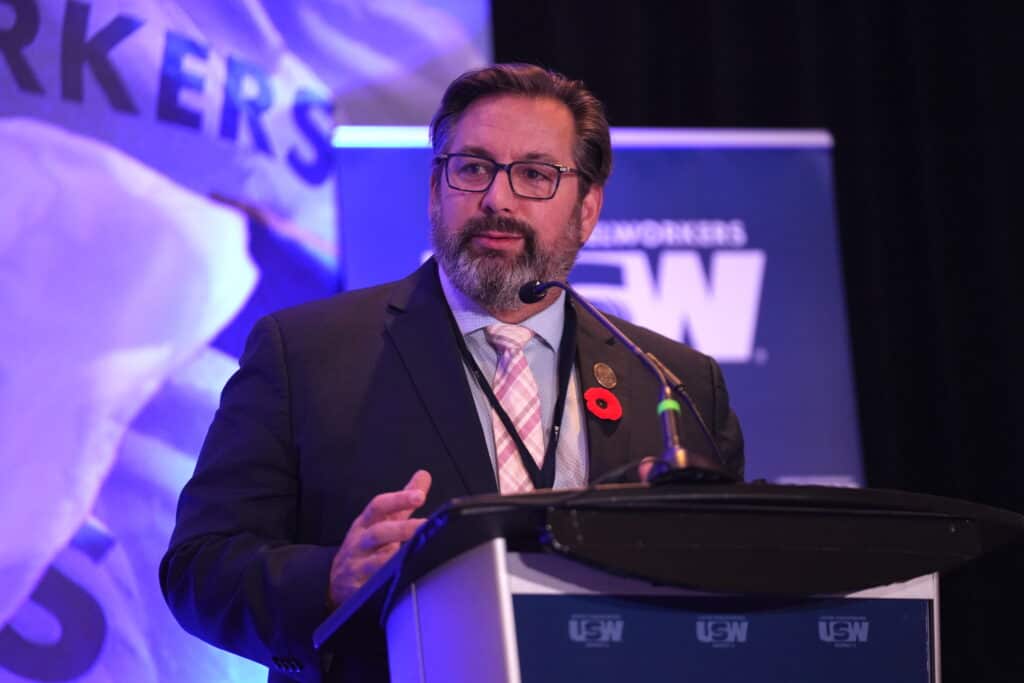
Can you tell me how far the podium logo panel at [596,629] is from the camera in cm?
134

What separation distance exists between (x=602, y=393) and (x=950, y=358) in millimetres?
2327

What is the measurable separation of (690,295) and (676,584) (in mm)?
2269

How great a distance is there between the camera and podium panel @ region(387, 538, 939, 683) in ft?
4.32

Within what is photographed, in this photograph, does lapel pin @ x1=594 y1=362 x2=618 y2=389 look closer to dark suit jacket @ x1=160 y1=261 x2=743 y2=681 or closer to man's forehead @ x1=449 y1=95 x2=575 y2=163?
dark suit jacket @ x1=160 y1=261 x2=743 y2=681

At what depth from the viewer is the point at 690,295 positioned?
3.54 m

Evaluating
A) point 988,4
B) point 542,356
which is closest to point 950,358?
point 988,4

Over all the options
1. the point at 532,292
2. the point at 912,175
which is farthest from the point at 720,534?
the point at 912,175

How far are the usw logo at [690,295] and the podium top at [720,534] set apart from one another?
201 cm

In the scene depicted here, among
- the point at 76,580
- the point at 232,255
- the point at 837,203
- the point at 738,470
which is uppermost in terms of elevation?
the point at 837,203

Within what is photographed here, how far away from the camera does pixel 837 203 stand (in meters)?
4.27

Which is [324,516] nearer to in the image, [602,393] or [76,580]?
[602,393]

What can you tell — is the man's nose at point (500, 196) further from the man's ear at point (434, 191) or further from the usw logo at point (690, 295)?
the usw logo at point (690, 295)

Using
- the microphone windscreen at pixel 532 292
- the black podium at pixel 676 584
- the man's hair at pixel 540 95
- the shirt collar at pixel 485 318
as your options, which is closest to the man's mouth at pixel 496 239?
the shirt collar at pixel 485 318

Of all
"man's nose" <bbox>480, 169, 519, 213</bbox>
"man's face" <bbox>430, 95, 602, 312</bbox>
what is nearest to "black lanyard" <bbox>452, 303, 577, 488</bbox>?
"man's face" <bbox>430, 95, 602, 312</bbox>
